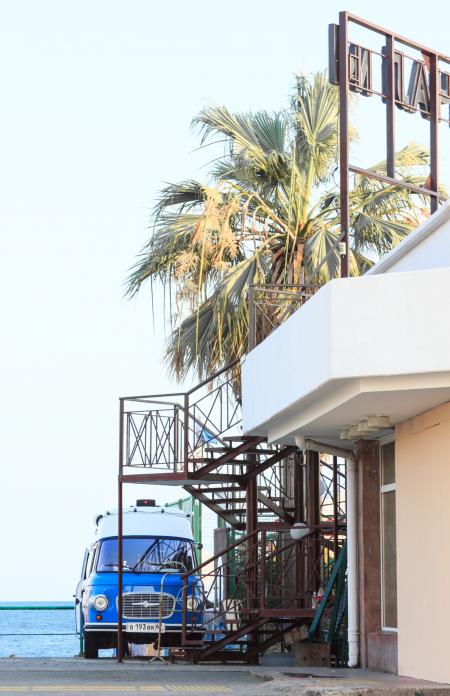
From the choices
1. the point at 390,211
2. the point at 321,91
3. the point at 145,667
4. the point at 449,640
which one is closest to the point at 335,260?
the point at 390,211

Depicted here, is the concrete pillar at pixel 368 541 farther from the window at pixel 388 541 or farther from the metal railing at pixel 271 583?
the metal railing at pixel 271 583

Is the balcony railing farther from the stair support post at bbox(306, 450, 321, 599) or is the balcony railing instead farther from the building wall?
the building wall

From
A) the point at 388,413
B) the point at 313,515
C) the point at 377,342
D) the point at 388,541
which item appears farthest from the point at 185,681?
the point at 377,342

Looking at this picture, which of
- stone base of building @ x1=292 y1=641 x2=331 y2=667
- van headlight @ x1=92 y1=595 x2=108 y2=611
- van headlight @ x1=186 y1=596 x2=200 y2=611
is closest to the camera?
stone base of building @ x1=292 y1=641 x2=331 y2=667

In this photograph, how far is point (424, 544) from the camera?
13.3 metres

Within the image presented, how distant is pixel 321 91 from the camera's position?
24.1 meters

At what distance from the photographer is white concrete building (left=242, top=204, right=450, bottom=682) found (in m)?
11.5

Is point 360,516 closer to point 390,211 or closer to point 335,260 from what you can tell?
point 335,260

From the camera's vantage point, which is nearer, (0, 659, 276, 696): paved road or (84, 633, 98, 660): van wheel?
(0, 659, 276, 696): paved road

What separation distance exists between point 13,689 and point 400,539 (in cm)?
466

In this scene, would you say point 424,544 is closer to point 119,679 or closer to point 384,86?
point 119,679

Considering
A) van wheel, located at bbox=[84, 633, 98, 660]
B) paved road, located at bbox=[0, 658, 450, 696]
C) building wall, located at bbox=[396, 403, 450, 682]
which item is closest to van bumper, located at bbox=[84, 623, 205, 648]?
van wheel, located at bbox=[84, 633, 98, 660]

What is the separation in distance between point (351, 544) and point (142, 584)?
4.92m

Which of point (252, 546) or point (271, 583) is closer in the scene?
point (252, 546)
